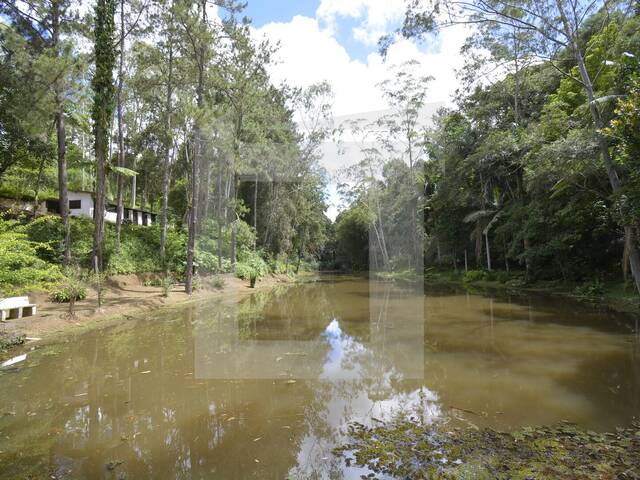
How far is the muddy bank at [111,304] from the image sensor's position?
8.61 meters

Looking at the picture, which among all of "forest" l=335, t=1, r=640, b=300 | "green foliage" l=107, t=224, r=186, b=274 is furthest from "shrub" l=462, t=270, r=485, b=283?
"green foliage" l=107, t=224, r=186, b=274

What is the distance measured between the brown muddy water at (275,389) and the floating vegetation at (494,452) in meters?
0.27

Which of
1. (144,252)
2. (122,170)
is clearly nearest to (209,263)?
(144,252)

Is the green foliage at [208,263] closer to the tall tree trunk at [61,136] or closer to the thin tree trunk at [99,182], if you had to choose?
the tall tree trunk at [61,136]

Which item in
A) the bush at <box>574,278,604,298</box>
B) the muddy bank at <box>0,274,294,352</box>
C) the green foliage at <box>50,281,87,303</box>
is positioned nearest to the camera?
the muddy bank at <box>0,274,294,352</box>

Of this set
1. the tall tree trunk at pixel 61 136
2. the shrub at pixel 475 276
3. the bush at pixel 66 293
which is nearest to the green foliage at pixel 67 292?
the bush at pixel 66 293

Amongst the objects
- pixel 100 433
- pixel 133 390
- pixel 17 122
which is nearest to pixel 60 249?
pixel 17 122

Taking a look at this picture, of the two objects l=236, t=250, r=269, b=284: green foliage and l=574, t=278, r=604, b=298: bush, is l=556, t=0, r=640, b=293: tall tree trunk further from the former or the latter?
l=236, t=250, r=269, b=284: green foliage

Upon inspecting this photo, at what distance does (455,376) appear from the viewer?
5.89m

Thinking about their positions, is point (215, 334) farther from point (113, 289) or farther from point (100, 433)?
point (113, 289)

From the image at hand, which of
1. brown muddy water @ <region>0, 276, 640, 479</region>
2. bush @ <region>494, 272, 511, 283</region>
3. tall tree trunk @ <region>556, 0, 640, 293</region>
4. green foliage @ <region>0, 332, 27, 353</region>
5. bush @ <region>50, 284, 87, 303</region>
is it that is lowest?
brown muddy water @ <region>0, 276, 640, 479</region>

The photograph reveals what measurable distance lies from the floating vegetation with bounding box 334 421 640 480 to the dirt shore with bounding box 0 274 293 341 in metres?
8.06

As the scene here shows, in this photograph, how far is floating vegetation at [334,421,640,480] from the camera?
3062mm

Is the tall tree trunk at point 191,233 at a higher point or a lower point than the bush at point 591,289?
higher
